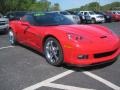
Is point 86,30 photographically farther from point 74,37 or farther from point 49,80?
point 49,80

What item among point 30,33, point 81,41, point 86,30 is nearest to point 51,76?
point 81,41

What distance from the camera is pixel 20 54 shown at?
8188mm

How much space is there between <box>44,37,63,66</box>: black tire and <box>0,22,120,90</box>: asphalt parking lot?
15 centimetres

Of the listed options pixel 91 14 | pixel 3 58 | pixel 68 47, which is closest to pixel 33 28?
pixel 3 58

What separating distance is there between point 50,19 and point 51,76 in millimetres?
2287

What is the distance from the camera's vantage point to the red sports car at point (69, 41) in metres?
5.94

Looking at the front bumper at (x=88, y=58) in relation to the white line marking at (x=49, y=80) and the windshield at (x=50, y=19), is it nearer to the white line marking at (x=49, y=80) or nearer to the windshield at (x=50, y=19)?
the white line marking at (x=49, y=80)

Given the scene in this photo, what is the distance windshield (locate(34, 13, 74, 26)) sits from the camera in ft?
24.6

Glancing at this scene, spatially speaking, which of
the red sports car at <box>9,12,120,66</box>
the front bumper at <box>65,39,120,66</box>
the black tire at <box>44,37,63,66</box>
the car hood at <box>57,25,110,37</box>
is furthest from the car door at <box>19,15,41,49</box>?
the front bumper at <box>65,39,120,66</box>

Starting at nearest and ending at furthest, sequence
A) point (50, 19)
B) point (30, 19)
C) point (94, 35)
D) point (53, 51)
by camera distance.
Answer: point (94, 35) → point (53, 51) → point (50, 19) → point (30, 19)

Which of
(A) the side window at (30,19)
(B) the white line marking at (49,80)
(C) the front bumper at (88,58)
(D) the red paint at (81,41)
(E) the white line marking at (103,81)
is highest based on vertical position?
(A) the side window at (30,19)

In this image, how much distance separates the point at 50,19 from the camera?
764cm

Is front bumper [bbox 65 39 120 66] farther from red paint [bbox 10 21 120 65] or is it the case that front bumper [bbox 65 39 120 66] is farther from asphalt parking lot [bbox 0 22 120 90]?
asphalt parking lot [bbox 0 22 120 90]

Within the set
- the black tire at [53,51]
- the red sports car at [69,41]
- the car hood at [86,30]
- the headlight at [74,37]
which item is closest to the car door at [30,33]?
the red sports car at [69,41]
